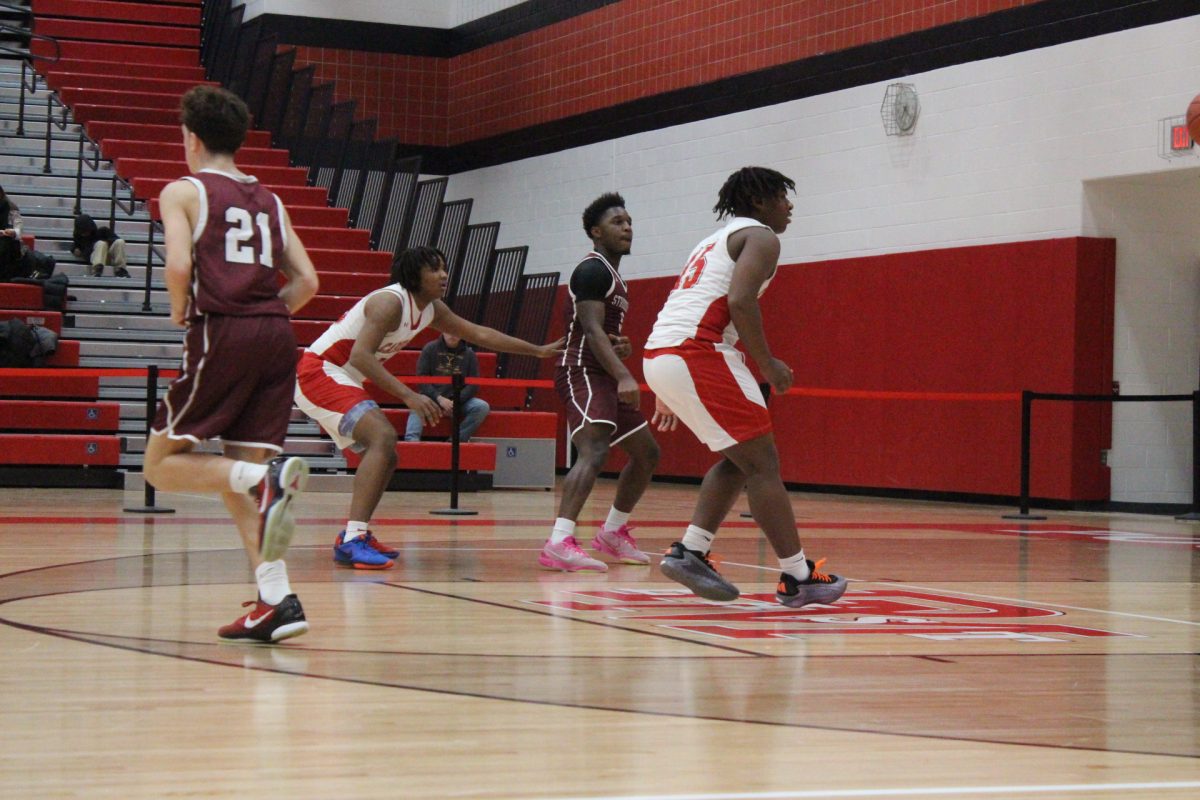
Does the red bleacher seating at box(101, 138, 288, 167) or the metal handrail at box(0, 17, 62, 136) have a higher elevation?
the metal handrail at box(0, 17, 62, 136)

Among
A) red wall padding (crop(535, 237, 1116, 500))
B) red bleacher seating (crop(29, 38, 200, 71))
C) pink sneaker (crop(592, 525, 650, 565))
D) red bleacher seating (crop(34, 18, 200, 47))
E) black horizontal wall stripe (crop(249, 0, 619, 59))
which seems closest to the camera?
pink sneaker (crop(592, 525, 650, 565))

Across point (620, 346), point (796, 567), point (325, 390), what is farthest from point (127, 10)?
point (796, 567)

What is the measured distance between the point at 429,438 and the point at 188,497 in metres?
3.16

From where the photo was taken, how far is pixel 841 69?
50.5 ft

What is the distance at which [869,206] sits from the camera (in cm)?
1512

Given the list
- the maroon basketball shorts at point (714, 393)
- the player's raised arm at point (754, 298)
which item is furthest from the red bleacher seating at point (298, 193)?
the player's raised arm at point (754, 298)

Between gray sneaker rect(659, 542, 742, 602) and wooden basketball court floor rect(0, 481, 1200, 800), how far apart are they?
9 centimetres

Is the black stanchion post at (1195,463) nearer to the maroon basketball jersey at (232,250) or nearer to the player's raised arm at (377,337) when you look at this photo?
the player's raised arm at (377,337)

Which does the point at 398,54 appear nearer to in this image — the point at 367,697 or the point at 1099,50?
the point at 1099,50

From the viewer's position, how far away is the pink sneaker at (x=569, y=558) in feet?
24.4

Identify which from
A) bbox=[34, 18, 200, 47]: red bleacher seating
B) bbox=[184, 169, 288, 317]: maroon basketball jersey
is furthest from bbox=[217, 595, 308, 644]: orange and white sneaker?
bbox=[34, 18, 200, 47]: red bleacher seating

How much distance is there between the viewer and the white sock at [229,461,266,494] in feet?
15.6

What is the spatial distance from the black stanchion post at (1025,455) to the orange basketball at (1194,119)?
2382 mm

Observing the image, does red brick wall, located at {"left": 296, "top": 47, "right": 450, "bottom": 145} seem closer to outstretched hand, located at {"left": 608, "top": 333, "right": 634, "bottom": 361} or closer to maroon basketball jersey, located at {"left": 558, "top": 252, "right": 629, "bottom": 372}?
maroon basketball jersey, located at {"left": 558, "top": 252, "right": 629, "bottom": 372}
